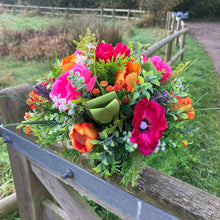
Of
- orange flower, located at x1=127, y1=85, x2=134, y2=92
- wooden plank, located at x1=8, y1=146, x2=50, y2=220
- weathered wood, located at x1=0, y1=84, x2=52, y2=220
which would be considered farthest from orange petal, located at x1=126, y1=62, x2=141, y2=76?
wooden plank, located at x1=8, y1=146, x2=50, y2=220

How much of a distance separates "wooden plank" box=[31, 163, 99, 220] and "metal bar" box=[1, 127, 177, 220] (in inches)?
7.0

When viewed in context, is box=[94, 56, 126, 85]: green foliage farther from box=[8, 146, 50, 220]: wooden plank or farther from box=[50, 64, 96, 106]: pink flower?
box=[8, 146, 50, 220]: wooden plank

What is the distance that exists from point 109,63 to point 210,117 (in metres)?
4.07

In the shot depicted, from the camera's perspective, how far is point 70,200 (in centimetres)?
134

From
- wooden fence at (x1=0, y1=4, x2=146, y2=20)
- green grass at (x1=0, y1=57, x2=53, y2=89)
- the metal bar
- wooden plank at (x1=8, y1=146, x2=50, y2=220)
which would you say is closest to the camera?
the metal bar

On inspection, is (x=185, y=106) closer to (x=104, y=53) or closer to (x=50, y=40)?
(x=104, y=53)

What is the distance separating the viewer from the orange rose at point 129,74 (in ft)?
2.71

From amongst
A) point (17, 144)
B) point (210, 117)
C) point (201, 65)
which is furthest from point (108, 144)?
point (201, 65)

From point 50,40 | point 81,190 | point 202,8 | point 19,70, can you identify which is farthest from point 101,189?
point 202,8

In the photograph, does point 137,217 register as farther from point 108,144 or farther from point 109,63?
point 109,63

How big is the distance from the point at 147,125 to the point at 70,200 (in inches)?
32.4

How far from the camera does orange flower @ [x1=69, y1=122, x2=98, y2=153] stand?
770 millimetres

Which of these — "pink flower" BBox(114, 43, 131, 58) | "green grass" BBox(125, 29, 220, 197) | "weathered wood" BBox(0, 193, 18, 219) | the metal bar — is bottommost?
"green grass" BBox(125, 29, 220, 197)

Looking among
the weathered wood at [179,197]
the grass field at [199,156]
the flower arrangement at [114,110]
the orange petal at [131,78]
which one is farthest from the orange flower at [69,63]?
the grass field at [199,156]
